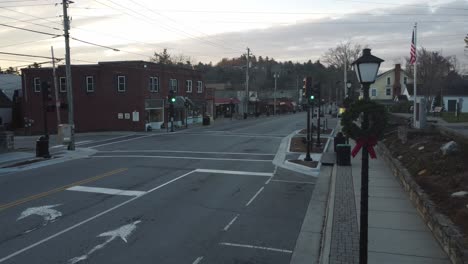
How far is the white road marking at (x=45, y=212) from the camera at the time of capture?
444 inches

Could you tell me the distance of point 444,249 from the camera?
786cm

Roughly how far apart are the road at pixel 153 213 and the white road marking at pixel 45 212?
0.03 meters

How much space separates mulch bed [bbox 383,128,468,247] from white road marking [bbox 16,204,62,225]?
30.8ft

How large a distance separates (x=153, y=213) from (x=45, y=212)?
3.01m

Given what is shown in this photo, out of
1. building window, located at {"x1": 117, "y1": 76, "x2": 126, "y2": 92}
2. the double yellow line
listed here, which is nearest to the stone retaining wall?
the double yellow line

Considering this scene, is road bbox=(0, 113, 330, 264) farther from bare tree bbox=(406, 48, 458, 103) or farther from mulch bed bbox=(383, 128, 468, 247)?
bare tree bbox=(406, 48, 458, 103)

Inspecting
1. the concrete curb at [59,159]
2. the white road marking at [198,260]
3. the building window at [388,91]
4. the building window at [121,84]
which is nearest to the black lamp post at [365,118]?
the white road marking at [198,260]

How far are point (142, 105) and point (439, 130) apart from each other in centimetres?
3430

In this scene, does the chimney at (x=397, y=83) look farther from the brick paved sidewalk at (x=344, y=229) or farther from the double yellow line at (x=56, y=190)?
the brick paved sidewalk at (x=344, y=229)

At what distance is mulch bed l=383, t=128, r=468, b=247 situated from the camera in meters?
8.95

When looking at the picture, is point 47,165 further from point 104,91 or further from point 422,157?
point 104,91

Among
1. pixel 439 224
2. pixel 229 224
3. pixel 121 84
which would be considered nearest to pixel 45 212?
pixel 229 224

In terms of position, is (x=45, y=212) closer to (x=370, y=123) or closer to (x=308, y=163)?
(x=370, y=123)

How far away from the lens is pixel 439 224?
8164mm
